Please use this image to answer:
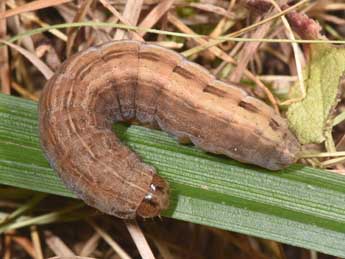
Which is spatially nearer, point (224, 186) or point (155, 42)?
point (224, 186)

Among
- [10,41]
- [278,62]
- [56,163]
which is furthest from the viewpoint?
[278,62]

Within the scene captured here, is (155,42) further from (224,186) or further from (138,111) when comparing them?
(224,186)

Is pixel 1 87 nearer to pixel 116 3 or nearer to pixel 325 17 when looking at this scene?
pixel 116 3

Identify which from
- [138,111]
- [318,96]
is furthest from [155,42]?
[318,96]

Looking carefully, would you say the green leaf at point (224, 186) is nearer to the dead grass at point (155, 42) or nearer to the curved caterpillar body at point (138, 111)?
the curved caterpillar body at point (138, 111)

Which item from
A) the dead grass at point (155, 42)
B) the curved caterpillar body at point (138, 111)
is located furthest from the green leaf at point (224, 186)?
the dead grass at point (155, 42)

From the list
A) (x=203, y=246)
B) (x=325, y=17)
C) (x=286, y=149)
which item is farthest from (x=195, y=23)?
(x=203, y=246)
